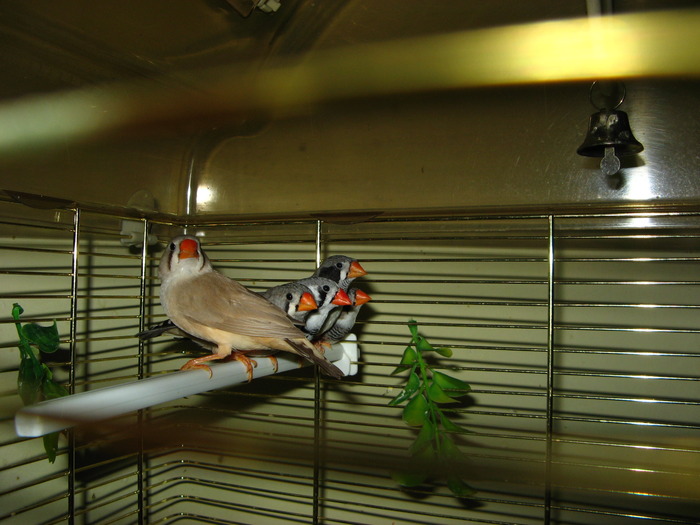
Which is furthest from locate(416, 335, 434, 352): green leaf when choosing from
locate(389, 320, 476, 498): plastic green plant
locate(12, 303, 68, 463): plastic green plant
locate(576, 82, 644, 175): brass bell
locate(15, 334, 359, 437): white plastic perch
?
locate(12, 303, 68, 463): plastic green plant

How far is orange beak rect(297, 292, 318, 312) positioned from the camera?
111 cm

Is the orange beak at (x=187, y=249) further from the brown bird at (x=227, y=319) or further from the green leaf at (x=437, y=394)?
the green leaf at (x=437, y=394)

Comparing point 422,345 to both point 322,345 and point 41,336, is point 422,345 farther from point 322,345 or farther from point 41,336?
point 41,336

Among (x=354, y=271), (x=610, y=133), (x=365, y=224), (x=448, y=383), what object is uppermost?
(x=610, y=133)

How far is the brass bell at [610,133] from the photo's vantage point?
96cm

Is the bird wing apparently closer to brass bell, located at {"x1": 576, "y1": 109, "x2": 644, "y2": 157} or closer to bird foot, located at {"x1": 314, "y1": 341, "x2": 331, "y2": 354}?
bird foot, located at {"x1": 314, "y1": 341, "x2": 331, "y2": 354}

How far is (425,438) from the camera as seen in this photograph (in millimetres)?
1048

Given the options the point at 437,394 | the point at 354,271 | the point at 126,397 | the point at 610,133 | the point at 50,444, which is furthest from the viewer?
the point at 354,271

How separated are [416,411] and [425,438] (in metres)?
0.06

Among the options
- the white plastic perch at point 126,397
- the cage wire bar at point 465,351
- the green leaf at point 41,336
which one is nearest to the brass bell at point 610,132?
the cage wire bar at point 465,351

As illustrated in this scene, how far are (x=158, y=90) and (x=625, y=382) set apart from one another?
3.71 ft

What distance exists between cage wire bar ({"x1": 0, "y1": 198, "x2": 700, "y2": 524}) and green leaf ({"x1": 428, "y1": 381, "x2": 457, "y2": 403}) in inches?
1.7

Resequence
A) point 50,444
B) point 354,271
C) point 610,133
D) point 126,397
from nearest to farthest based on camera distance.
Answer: point 126,397 < point 50,444 < point 610,133 < point 354,271

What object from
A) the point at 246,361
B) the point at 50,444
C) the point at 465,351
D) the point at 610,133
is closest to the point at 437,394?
the point at 465,351
